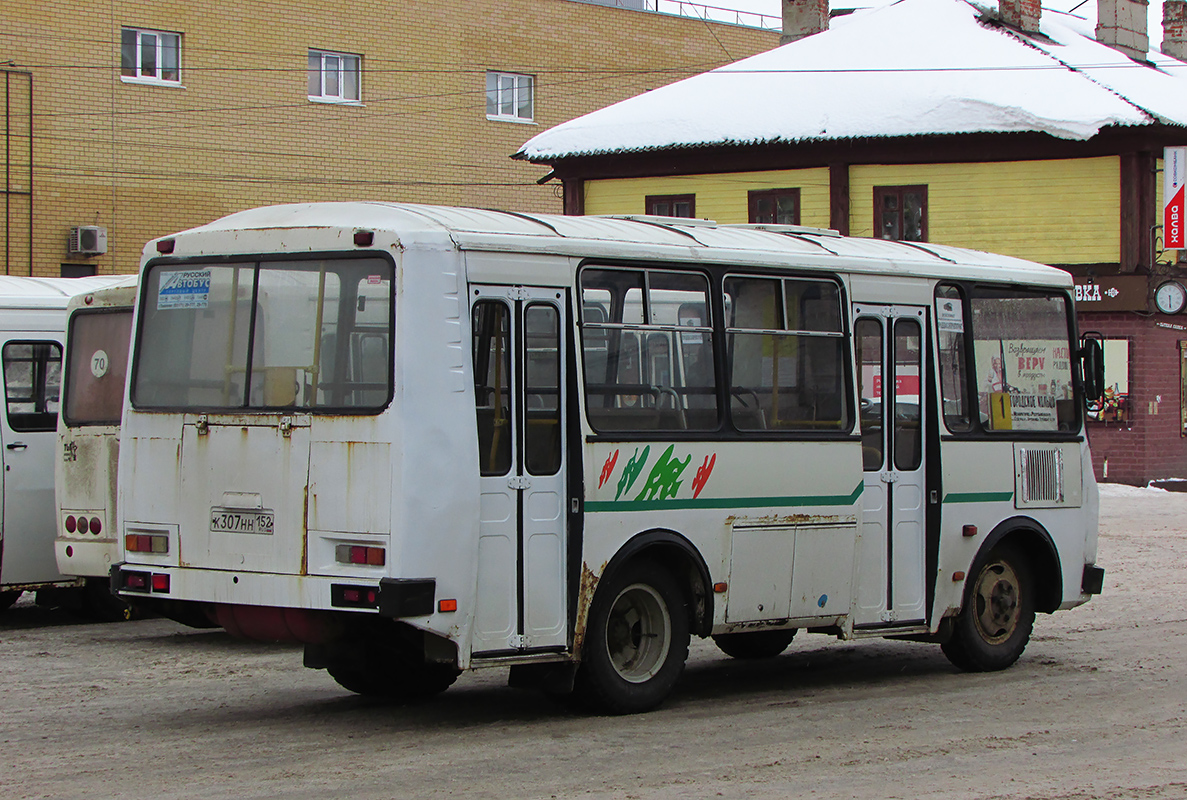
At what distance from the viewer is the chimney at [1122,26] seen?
3684 cm

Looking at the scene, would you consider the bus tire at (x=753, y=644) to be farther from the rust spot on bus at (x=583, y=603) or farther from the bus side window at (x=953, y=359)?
the rust spot on bus at (x=583, y=603)

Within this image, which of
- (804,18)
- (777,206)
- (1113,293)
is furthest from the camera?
(804,18)

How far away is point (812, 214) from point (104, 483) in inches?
848

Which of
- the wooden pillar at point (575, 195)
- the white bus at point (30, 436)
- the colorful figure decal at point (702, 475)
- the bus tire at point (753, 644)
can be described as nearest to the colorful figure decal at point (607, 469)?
the colorful figure decal at point (702, 475)

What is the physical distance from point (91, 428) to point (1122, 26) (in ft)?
97.9

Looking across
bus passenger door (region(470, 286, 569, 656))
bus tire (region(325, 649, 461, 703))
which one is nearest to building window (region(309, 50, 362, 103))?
bus tire (region(325, 649, 461, 703))

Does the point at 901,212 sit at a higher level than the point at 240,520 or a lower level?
higher

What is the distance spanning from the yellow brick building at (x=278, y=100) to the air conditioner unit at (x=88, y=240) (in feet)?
1.19

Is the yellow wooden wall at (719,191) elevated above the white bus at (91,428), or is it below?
above

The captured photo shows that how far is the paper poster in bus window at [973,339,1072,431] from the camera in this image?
11375 millimetres

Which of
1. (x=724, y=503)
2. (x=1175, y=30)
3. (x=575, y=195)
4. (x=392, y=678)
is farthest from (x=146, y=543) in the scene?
(x=1175, y=30)

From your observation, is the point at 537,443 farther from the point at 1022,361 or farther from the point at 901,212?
the point at 901,212

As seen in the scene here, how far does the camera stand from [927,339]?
11.0 m

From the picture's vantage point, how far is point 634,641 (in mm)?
9297
